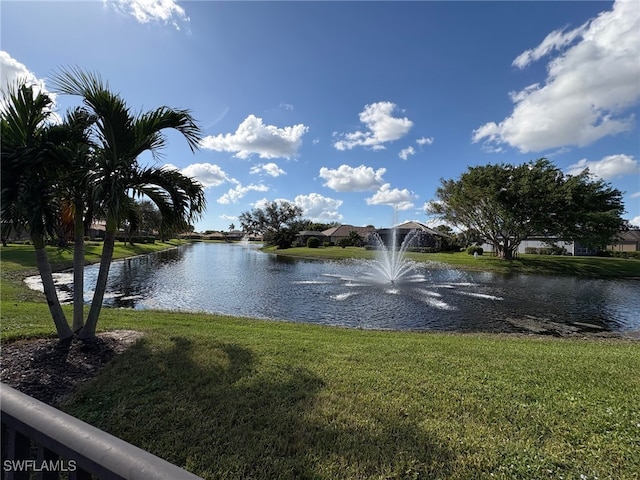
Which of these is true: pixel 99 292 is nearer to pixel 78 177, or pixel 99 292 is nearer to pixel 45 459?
pixel 78 177

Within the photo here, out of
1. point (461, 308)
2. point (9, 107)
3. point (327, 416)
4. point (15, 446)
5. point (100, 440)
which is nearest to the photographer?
point (100, 440)

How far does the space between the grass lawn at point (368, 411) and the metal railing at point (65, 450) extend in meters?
1.72

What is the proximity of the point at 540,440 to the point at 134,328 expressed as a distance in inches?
285

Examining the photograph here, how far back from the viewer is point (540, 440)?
3.27 metres

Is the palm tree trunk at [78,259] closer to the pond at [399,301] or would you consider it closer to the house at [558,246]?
the pond at [399,301]

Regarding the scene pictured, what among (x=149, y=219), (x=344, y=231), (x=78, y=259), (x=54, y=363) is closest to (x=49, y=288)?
(x=78, y=259)

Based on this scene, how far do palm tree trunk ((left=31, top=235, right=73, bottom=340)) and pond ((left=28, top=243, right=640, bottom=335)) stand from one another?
6.79m

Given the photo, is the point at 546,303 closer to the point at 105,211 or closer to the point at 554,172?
the point at 105,211

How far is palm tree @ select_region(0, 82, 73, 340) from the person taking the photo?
449 centimetres

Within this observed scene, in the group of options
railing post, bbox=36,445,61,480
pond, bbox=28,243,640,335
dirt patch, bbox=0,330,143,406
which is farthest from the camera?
pond, bbox=28,243,640,335

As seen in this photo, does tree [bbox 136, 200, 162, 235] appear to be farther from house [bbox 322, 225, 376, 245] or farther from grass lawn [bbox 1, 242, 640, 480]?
house [bbox 322, 225, 376, 245]

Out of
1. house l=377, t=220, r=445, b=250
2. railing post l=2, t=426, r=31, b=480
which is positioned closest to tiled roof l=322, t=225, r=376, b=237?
house l=377, t=220, r=445, b=250

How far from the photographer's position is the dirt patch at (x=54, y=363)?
423 cm

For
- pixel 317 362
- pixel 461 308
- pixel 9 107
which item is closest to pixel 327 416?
pixel 317 362
